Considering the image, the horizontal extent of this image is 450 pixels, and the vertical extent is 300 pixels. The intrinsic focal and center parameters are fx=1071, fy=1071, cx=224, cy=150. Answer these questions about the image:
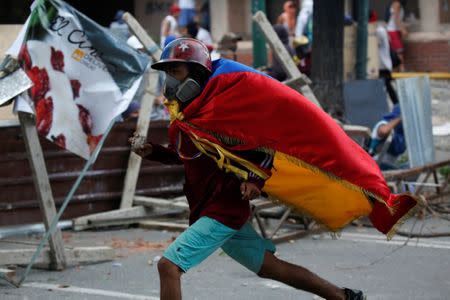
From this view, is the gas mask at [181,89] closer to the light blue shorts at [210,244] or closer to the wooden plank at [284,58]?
the light blue shorts at [210,244]

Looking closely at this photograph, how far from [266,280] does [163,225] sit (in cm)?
252

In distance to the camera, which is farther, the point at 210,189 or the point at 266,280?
the point at 266,280

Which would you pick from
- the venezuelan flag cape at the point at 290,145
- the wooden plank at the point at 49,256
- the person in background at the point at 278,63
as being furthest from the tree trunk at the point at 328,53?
the venezuelan flag cape at the point at 290,145

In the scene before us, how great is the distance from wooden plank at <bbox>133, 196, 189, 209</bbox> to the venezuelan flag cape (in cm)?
369

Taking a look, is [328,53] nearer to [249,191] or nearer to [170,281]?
[249,191]

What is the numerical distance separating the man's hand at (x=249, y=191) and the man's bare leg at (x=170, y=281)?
0.50 metres

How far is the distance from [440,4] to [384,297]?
47.2 ft

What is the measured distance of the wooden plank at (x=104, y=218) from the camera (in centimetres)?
993

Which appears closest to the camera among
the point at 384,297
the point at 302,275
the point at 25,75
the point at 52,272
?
the point at 302,275

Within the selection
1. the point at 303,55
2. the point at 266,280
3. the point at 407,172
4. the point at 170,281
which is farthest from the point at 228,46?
the point at 170,281

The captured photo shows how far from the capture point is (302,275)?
5867 mm

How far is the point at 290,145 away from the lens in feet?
19.2

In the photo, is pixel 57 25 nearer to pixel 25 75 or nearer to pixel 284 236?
pixel 25 75

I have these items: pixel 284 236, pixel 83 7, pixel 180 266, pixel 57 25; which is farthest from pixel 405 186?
pixel 83 7
